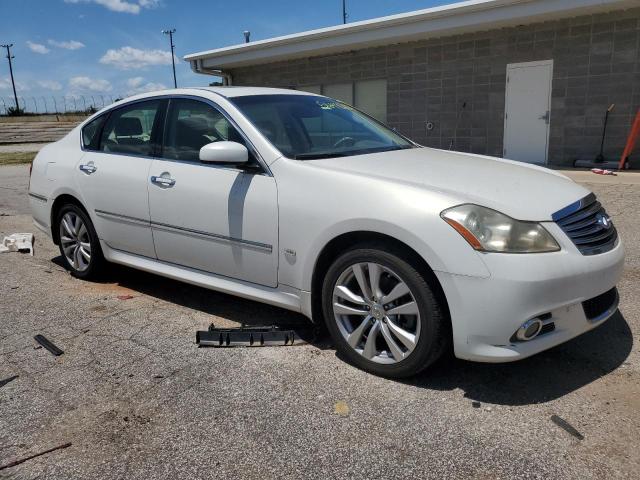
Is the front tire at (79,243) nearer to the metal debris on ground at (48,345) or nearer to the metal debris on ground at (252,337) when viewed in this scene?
the metal debris on ground at (48,345)

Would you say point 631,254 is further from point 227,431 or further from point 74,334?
point 74,334

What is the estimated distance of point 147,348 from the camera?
141 inches

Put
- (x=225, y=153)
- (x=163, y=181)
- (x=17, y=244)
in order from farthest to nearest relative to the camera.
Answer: (x=17, y=244) < (x=163, y=181) < (x=225, y=153)

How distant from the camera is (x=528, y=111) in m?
12.5

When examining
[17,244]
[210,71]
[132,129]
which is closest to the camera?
[132,129]

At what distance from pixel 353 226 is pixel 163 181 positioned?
1.65 metres

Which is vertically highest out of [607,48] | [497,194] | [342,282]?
[607,48]

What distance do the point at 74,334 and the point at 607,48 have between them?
11409 mm

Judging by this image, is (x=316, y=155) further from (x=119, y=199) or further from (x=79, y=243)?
(x=79, y=243)

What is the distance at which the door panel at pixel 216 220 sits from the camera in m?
3.40

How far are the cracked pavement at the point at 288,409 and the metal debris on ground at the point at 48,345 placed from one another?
5cm

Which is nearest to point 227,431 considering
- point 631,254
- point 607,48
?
point 631,254

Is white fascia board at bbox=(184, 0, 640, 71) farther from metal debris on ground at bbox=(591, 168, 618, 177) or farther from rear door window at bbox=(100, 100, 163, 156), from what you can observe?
rear door window at bbox=(100, 100, 163, 156)

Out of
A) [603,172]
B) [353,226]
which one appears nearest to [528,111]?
[603,172]
